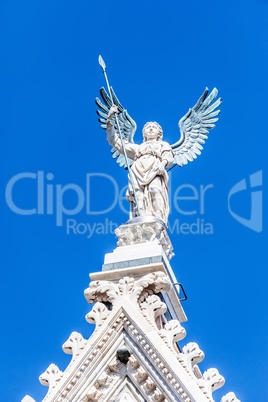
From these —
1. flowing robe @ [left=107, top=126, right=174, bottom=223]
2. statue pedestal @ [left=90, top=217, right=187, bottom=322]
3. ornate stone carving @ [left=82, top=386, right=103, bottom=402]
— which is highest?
flowing robe @ [left=107, top=126, right=174, bottom=223]

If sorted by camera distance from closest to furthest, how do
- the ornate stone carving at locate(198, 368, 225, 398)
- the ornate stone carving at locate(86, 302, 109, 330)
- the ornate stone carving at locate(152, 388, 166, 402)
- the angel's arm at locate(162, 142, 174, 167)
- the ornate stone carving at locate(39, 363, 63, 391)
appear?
the ornate stone carving at locate(198, 368, 225, 398) < the ornate stone carving at locate(152, 388, 166, 402) < the ornate stone carving at locate(39, 363, 63, 391) < the ornate stone carving at locate(86, 302, 109, 330) < the angel's arm at locate(162, 142, 174, 167)

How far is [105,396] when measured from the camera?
15.0 metres

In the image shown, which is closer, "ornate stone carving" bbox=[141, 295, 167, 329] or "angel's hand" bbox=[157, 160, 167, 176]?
"ornate stone carving" bbox=[141, 295, 167, 329]

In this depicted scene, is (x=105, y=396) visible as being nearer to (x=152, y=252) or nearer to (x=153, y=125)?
(x=152, y=252)

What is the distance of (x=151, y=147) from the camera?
61.4 feet

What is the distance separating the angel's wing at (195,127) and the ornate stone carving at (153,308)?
4.16 m

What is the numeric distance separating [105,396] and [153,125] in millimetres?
5968

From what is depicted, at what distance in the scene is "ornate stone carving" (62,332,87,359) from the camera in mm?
15484

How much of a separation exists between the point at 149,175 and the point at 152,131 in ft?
4.01

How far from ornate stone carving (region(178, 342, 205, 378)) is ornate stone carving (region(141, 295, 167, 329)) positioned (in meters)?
0.68

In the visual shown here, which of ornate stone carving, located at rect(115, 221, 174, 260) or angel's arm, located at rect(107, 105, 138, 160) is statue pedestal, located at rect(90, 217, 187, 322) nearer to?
ornate stone carving, located at rect(115, 221, 174, 260)

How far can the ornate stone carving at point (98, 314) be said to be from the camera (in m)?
15.8

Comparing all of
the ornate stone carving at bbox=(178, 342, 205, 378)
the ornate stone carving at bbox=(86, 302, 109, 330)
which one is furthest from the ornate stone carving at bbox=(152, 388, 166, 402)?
the ornate stone carving at bbox=(86, 302, 109, 330)

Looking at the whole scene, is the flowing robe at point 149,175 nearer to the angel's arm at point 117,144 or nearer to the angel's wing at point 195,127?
the angel's arm at point 117,144
